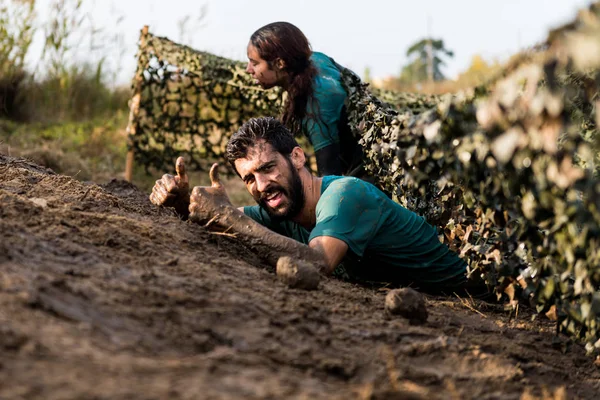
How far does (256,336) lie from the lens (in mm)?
2340

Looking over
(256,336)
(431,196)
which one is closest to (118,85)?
(431,196)

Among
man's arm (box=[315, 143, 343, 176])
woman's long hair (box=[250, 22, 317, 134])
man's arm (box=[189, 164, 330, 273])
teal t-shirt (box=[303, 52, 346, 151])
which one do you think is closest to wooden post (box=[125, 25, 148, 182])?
woman's long hair (box=[250, 22, 317, 134])

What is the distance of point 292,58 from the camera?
5480mm

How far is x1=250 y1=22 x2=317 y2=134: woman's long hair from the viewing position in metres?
5.44

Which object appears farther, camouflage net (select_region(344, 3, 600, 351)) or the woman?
the woman

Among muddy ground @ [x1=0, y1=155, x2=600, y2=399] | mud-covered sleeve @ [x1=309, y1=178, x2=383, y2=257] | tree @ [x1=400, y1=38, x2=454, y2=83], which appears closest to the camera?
muddy ground @ [x1=0, y1=155, x2=600, y2=399]

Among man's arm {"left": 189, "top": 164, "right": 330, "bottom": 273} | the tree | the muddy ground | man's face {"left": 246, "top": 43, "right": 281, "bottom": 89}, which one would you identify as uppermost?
the tree

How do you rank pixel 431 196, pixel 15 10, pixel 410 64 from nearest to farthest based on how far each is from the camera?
1. pixel 431 196
2. pixel 15 10
3. pixel 410 64

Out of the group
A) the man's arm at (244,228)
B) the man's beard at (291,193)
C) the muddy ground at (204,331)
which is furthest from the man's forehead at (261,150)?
the muddy ground at (204,331)

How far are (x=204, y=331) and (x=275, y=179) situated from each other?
1.82 metres

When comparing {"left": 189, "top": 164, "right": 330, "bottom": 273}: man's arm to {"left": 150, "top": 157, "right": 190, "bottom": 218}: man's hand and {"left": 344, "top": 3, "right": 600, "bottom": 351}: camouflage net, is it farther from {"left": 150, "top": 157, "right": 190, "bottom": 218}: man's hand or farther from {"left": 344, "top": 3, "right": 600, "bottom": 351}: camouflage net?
{"left": 344, "top": 3, "right": 600, "bottom": 351}: camouflage net

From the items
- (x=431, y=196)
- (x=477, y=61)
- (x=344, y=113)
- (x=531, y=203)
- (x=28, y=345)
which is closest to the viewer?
(x=28, y=345)

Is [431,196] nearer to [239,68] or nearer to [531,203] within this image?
[531,203]

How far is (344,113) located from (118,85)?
→ 7340 millimetres
